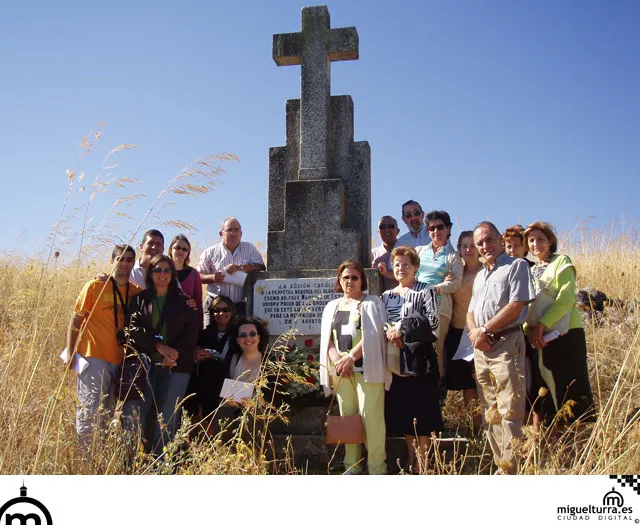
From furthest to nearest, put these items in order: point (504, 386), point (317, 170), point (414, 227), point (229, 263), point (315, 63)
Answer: point (315, 63) → point (317, 170) → point (414, 227) → point (229, 263) → point (504, 386)

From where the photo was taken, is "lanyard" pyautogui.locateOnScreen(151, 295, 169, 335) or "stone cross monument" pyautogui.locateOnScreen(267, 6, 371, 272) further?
"stone cross monument" pyautogui.locateOnScreen(267, 6, 371, 272)

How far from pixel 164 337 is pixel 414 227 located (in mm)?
2765

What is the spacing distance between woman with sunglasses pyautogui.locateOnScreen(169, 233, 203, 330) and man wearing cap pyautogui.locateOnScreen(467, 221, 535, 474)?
7.93ft

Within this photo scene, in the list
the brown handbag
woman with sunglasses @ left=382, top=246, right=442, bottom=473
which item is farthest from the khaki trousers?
the brown handbag

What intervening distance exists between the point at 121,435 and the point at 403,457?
7.35ft

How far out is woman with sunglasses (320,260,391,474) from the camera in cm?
425

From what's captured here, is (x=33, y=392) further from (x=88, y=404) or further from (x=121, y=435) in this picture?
(x=121, y=435)

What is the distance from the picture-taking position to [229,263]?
579cm

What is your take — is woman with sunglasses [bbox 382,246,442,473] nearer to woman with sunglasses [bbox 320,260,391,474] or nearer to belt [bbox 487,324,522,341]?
woman with sunglasses [bbox 320,260,391,474]

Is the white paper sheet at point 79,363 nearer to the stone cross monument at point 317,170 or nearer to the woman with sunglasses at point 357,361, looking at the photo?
the woman with sunglasses at point 357,361

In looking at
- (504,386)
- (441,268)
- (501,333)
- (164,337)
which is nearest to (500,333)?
(501,333)

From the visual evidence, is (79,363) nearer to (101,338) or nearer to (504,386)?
(101,338)

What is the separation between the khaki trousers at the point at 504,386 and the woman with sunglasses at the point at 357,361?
0.71 m
